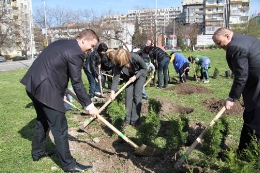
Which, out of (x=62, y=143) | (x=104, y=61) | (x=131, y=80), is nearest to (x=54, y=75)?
(x=62, y=143)

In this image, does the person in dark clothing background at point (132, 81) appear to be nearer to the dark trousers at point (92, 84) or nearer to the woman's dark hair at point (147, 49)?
the dark trousers at point (92, 84)

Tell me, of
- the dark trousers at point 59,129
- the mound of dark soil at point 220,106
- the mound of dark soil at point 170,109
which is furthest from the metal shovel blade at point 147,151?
the mound of dark soil at point 220,106

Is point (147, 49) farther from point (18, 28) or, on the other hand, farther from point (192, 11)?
point (192, 11)

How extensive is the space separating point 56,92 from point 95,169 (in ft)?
4.43

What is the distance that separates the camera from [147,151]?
370 cm

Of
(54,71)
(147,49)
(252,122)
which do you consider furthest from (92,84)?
(252,122)

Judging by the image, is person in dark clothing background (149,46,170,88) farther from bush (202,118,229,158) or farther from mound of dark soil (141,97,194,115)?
bush (202,118,229,158)

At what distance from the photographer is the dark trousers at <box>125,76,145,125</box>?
519 cm

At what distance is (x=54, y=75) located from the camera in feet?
10.6

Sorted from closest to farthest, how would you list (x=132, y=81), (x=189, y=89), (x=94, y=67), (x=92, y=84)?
(x=132, y=81)
(x=94, y=67)
(x=92, y=84)
(x=189, y=89)

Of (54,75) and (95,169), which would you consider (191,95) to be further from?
(54,75)

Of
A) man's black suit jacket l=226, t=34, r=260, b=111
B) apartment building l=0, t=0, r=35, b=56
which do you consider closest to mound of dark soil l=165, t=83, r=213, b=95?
man's black suit jacket l=226, t=34, r=260, b=111

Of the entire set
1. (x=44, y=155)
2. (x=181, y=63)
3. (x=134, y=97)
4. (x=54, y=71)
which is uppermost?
(x=54, y=71)

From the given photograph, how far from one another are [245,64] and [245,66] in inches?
1.0
